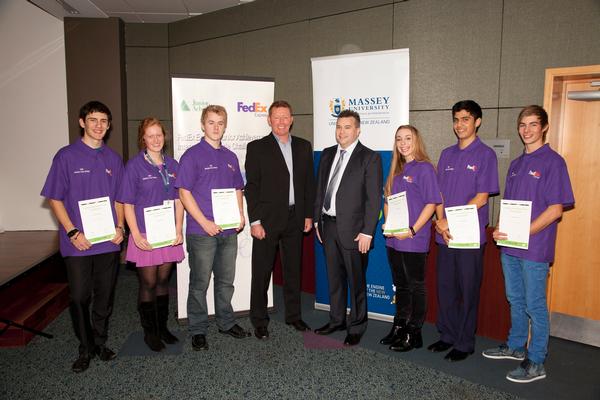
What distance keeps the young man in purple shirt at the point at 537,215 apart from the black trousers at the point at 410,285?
58 centimetres

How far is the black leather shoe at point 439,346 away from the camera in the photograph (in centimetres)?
315

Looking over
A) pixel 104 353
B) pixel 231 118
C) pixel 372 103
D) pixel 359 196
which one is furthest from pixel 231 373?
pixel 372 103

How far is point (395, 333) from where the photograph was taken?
10.7 ft

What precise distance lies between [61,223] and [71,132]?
9.62 ft

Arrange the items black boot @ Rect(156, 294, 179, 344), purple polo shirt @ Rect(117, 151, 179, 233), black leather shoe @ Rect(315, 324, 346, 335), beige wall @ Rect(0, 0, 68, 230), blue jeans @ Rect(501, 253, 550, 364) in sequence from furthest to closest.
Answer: beige wall @ Rect(0, 0, 68, 230) → black leather shoe @ Rect(315, 324, 346, 335) → black boot @ Rect(156, 294, 179, 344) → purple polo shirt @ Rect(117, 151, 179, 233) → blue jeans @ Rect(501, 253, 550, 364)

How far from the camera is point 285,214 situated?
3342 millimetres

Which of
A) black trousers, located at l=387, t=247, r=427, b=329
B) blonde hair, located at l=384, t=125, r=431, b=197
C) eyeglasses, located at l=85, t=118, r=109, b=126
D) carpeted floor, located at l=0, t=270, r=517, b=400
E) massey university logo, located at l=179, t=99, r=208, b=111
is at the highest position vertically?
massey university logo, located at l=179, t=99, r=208, b=111

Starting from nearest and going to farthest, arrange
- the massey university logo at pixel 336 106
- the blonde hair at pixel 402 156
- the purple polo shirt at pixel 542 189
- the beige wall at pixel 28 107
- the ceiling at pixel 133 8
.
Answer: the purple polo shirt at pixel 542 189 < the blonde hair at pixel 402 156 < the massey university logo at pixel 336 106 < the ceiling at pixel 133 8 < the beige wall at pixel 28 107

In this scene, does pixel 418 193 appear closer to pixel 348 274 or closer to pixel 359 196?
pixel 359 196

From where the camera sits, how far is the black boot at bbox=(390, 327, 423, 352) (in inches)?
124

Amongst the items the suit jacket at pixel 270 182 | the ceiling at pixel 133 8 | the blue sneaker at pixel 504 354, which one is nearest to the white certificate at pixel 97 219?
the suit jacket at pixel 270 182

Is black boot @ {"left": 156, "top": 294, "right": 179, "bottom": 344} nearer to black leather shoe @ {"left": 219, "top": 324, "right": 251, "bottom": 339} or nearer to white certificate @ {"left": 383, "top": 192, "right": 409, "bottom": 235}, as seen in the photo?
black leather shoe @ {"left": 219, "top": 324, "right": 251, "bottom": 339}

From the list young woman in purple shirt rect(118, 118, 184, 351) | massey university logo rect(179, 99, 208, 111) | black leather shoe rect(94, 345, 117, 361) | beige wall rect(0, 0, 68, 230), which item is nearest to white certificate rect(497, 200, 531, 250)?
young woman in purple shirt rect(118, 118, 184, 351)

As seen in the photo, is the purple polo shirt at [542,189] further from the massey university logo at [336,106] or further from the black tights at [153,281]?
the black tights at [153,281]
